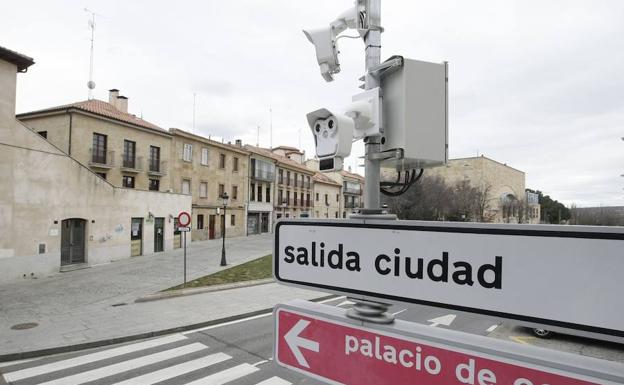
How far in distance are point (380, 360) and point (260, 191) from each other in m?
44.9

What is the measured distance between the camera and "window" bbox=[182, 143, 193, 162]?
33.6 m

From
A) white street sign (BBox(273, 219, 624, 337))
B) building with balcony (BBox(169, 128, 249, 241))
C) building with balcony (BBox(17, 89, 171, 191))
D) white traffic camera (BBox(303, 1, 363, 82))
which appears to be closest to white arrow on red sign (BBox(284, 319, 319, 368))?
white street sign (BBox(273, 219, 624, 337))

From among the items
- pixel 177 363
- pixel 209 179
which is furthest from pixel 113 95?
pixel 177 363

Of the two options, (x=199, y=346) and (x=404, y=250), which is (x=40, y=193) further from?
(x=404, y=250)

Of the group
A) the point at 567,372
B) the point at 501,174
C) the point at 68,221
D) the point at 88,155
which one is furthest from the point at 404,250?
the point at 501,174

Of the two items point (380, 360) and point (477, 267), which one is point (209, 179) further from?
point (477, 267)

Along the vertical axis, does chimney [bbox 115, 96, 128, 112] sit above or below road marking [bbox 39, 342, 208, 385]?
above

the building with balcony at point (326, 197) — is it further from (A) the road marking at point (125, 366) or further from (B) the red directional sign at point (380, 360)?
(B) the red directional sign at point (380, 360)

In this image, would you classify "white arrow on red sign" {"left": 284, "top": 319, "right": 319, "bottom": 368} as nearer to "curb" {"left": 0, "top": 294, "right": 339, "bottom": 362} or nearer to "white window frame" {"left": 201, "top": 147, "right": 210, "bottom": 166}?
"curb" {"left": 0, "top": 294, "right": 339, "bottom": 362}

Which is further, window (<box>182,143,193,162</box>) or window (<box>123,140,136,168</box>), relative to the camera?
window (<box>182,143,193,162</box>)

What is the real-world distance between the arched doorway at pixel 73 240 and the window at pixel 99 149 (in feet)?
20.9

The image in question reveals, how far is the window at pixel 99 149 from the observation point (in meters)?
25.2

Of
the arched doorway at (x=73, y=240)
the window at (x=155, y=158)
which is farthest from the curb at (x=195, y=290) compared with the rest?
the window at (x=155, y=158)

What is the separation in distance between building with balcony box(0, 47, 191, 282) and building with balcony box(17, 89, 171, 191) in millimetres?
703
